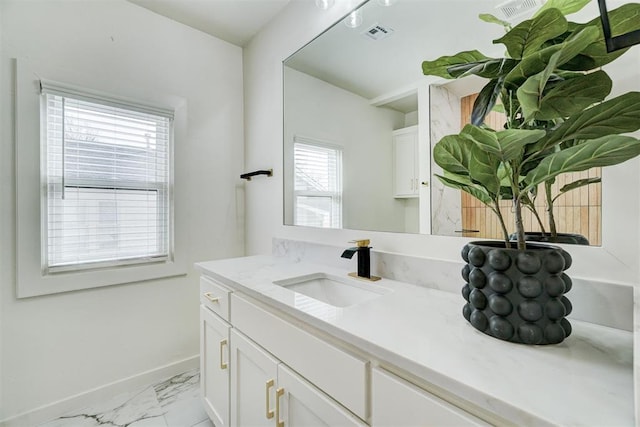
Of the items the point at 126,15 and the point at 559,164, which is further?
the point at 126,15

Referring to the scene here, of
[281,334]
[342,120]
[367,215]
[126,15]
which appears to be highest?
[126,15]

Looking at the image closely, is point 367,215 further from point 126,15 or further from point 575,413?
point 126,15

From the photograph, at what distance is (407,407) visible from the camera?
22.3 inches

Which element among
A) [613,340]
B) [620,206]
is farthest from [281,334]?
[620,206]

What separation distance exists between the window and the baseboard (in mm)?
1370

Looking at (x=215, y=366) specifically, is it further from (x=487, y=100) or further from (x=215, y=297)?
(x=487, y=100)

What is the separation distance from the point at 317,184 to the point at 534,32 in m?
1.28

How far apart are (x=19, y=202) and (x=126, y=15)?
4.34 feet

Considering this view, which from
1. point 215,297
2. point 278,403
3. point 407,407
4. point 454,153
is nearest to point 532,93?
point 454,153

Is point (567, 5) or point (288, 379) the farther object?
point (288, 379)

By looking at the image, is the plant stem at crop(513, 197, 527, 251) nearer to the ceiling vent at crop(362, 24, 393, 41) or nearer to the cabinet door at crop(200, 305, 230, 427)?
the ceiling vent at crop(362, 24, 393, 41)

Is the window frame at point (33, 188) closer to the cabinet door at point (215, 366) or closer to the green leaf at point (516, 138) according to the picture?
the cabinet door at point (215, 366)

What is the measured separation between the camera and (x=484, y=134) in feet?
1.72

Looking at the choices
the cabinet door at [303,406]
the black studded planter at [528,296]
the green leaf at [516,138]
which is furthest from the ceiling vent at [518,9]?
the cabinet door at [303,406]
